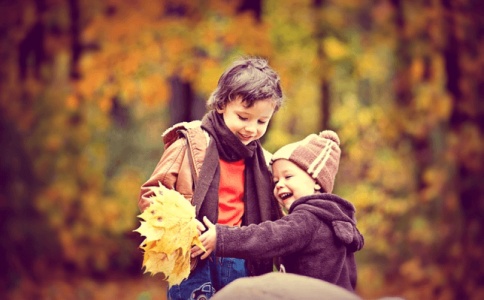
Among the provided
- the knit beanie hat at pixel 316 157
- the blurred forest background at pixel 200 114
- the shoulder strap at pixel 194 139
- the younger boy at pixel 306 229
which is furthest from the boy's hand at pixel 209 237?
the blurred forest background at pixel 200 114

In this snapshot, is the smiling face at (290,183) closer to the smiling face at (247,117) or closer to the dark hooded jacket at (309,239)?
the dark hooded jacket at (309,239)

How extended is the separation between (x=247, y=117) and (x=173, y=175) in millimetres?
415

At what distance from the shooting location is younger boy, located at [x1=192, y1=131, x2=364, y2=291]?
3.27 metres

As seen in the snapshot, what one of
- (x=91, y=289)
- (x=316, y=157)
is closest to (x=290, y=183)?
(x=316, y=157)

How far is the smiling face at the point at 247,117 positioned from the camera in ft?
11.5

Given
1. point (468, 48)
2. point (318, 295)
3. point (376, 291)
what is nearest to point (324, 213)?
point (318, 295)

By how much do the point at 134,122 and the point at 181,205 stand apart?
746cm

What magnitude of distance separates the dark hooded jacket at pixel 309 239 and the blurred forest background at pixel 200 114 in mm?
3953

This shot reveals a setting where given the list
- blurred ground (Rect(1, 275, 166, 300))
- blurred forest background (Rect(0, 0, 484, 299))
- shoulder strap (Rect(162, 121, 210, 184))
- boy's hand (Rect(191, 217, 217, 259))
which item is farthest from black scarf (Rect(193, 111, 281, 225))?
blurred ground (Rect(1, 275, 166, 300))

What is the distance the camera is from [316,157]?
357 centimetres

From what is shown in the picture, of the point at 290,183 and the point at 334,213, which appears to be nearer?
the point at 334,213

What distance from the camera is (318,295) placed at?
8.07 ft

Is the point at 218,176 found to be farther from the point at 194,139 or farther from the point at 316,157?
the point at 316,157

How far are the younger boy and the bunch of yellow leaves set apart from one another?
0.30 ft
